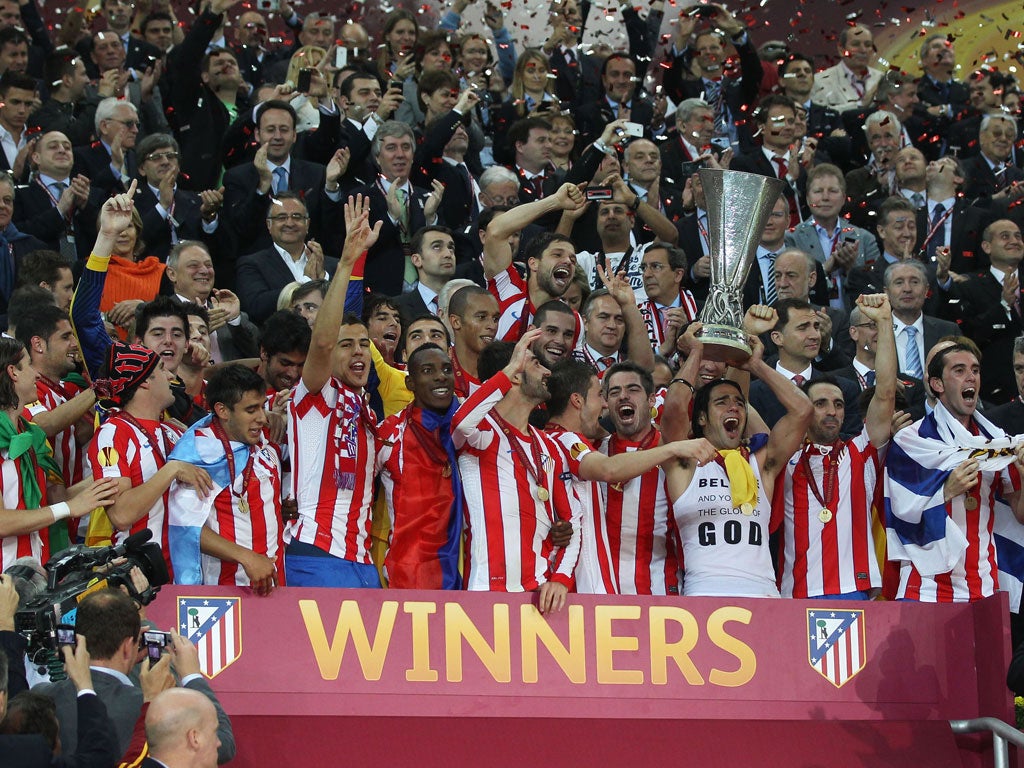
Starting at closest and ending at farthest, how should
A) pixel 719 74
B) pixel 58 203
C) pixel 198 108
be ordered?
1. pixel 58 203
2. pixel 198 108
3. pixel 719 74

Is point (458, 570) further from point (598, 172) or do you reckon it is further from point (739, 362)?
point (598, 172)

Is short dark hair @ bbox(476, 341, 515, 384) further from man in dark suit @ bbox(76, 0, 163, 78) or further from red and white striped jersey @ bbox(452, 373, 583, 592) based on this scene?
man in dark suit @ bbox(76, 0, 163, 78)

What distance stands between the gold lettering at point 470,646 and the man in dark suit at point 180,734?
4.79 feet

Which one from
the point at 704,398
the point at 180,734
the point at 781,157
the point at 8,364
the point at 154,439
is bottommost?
the point at 180,734

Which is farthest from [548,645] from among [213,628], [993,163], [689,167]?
[993,163]

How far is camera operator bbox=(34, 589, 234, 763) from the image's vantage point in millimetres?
6211

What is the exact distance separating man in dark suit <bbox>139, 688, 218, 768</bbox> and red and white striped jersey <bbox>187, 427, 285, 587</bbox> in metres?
1.82

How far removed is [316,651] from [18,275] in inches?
143

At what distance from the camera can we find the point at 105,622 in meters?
6.30

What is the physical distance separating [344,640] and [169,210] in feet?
15.9

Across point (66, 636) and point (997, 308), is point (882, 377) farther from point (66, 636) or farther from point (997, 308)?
point (66, 636)

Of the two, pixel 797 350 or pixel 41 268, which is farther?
pixel 797 350

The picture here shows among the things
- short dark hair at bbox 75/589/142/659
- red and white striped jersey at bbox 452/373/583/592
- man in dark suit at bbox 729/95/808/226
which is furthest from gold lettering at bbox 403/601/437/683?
man in dark suit at bbox 729/95/808/226

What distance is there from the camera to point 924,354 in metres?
11.1
